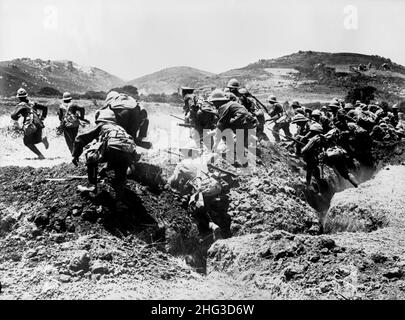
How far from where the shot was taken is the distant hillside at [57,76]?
1618 inches

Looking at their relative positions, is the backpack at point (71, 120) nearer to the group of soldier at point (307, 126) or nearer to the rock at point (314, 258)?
the group of soldier at point (307, 126)

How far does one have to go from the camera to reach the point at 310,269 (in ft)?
20.2

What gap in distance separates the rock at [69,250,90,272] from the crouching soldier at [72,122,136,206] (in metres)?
1.30

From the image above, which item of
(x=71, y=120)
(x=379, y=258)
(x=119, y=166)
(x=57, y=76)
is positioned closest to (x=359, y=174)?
(x=71, y=120)

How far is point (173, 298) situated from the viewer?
5895 millimetres

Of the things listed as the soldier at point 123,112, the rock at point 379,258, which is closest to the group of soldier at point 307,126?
the soldier at point 123,112

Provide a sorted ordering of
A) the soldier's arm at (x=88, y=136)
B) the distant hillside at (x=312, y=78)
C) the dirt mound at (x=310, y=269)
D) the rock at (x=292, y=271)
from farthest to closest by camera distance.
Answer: the distant hillside at (x=312, y=78), the soldier's arm at (x=88, y=136), the rock at (x=292, y=271), the dirt mound at (x=310, y=269)

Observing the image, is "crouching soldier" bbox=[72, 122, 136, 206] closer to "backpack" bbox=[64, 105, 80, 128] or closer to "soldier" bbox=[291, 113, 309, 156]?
"backpack" bbox=[64, 105, 80, 128]

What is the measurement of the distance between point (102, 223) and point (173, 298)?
65.1 inches

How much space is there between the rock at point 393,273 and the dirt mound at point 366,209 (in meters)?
3.09

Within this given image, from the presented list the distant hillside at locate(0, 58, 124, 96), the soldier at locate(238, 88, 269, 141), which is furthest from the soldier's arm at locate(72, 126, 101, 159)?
the distant hillside at locate(0, 58, 124, 96)

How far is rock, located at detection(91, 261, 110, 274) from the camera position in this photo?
6016mm
